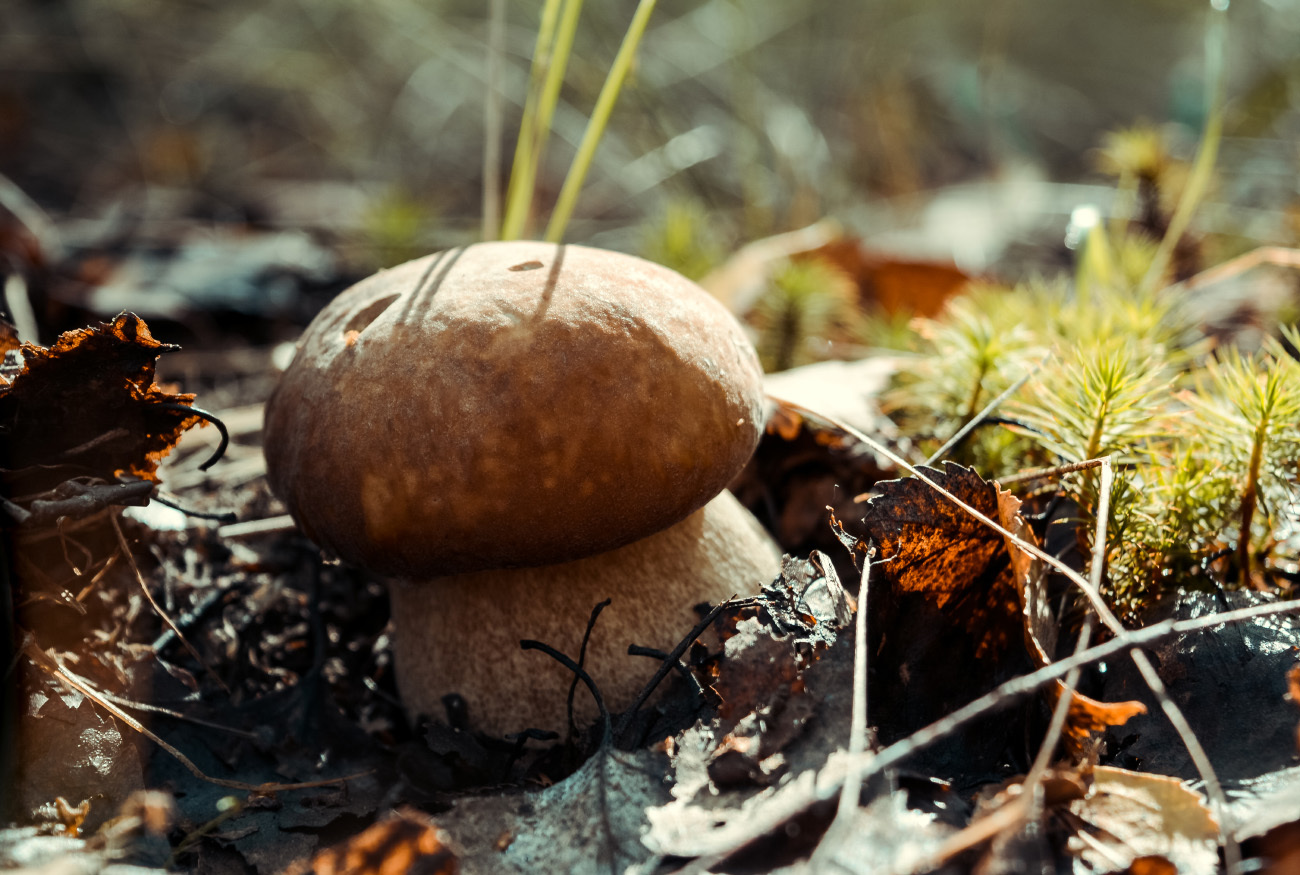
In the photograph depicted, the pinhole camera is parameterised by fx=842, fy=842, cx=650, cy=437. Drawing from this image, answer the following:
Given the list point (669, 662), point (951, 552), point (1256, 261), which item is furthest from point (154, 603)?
point (1256, 261)

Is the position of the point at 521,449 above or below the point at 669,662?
above

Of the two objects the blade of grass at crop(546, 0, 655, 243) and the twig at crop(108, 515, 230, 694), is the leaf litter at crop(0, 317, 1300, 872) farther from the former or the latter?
the blade of grass at crop(546, 0, 655, 243)

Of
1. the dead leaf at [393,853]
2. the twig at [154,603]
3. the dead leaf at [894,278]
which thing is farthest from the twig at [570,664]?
the dead leaf at [894,278]

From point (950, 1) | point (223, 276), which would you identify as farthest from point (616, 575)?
point (950, 1)

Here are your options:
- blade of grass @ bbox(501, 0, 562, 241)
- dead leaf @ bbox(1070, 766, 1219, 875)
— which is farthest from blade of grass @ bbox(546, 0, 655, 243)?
dead leaf @ bbox(1070, 766, 1219, 875)

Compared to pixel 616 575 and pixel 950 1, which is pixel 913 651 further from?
pixel 950 1

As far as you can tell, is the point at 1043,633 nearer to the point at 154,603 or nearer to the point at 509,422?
the point at 509,422

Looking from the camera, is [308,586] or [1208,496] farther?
[308,586]
